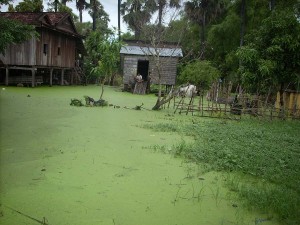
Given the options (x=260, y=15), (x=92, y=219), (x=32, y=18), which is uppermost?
(x=260, y=15)

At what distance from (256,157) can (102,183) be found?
9.98 feet

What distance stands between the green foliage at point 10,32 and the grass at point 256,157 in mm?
4982

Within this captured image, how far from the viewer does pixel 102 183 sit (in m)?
4.39

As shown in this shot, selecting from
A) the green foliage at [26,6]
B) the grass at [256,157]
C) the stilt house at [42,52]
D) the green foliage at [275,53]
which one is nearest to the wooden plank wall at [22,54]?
the stilt house at [42,52]

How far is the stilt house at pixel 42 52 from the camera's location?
1809 cm

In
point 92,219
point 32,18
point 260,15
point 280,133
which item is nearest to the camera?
point 92,219

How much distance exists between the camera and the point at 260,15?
2244 cm

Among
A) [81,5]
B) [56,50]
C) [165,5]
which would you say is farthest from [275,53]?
[81,5]

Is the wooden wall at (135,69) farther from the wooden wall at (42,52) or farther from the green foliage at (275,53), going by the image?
the green foliage at (275,53)

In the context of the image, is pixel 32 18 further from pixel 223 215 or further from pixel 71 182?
pixel 223 215

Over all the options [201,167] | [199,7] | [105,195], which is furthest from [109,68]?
[199,7]

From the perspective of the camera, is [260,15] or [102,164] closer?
[102,164]

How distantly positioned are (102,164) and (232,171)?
2118 mm

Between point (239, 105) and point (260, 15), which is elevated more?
point (260, 15)
